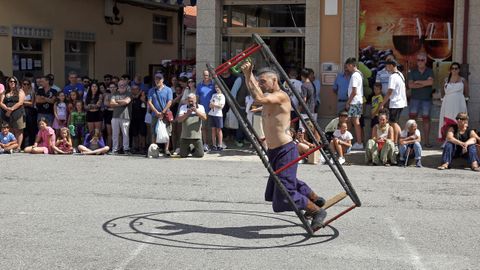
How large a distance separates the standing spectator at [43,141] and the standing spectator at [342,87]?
236 inches

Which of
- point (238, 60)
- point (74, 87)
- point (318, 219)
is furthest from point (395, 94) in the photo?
point (238, 60)

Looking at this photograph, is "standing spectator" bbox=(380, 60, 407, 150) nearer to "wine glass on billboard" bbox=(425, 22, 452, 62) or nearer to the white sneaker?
the white sneaker

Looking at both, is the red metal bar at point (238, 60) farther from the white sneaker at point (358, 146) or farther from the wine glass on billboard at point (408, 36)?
the wine glass on billboard at point (408, 36)

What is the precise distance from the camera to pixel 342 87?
15.3 meters

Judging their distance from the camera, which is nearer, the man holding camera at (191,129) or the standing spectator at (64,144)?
the man holding camera at (191,129)

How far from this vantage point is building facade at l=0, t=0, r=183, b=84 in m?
20.8

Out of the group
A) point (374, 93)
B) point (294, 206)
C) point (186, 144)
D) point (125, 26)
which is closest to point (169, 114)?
point (186, 144)

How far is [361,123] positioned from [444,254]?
8.29 metres

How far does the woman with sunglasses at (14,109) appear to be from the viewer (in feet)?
52.3

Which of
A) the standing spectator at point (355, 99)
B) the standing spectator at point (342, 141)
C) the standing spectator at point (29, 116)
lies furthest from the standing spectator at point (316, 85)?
the standing spectator at point (29, 116)

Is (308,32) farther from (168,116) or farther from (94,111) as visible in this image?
(94,111)

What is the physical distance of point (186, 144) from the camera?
14.7 meters

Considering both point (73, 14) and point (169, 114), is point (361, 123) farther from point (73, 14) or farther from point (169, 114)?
point (73, 14)

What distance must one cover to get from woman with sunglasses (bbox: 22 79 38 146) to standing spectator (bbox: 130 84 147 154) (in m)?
2.38
